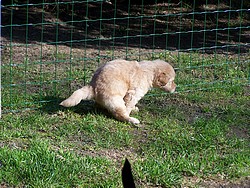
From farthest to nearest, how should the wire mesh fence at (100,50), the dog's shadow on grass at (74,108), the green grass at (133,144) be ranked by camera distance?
1. the wire mesh fence at (100,50)
2. the dog's shadow on grass at (74,108)
3. the green grass at (133,144)

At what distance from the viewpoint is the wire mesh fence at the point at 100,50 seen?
7324 mm

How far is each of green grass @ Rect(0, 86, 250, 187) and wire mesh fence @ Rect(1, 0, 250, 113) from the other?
21.1 inches

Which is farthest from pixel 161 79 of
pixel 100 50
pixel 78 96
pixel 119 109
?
pixel 100 50

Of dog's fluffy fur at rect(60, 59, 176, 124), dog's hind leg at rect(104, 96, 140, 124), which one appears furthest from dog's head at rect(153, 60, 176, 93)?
dog's hind leg at rect(104, 96, 140, 124)

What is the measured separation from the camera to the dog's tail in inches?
244

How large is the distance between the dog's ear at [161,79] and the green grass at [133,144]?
327mm

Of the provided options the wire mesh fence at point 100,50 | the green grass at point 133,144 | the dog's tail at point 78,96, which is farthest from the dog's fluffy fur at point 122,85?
the wire mesh fence at point 100,50

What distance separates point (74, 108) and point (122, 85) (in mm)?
625

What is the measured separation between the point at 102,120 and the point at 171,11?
606 cm

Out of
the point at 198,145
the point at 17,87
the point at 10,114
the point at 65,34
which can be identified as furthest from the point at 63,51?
the point at 198,145

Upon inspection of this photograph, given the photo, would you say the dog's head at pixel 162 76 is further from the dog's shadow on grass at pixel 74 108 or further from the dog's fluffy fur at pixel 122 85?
the dog's shadow on grass at pixel 74 108

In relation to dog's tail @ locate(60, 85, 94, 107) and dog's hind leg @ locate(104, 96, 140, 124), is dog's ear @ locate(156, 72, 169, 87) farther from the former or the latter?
dog's tail @ locate(60, 85, 94, 107)

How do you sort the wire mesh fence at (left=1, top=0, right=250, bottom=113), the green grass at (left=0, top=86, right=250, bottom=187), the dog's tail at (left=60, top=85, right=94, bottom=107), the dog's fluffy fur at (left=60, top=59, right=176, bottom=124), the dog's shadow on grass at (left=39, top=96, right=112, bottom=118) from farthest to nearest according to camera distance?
the wire mesh fence at (left=1, top=0, right=250, bottom=113), the dog's shadow on grass at (left=39, top=96, right=112, bottom=118), the dog's fluffy fur at (left=60, top=59, right=176, bottom=124), the dog's tail at (left=60, top=85, right=94, bottom=107), the green grass at (left=0, top=86, right=250, bottom=187)

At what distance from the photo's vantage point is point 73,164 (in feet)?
17.1
